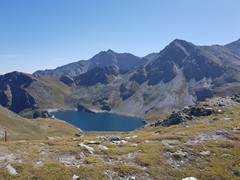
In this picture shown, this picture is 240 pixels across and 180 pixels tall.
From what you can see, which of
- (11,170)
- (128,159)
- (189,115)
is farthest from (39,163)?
(189,115)

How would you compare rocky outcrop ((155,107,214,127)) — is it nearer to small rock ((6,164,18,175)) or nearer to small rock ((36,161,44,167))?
small rock ((36,161,44,167))

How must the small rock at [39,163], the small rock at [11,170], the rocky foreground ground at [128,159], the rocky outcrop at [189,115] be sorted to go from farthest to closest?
the rocky outcrop at [189,115] → the small rock at [39,163] → the rocky foreground ground at [128,159] → the small rock at [11,170]

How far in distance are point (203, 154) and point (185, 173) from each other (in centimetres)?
491

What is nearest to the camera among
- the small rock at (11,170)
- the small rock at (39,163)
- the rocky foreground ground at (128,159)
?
the small rock at (11,170)

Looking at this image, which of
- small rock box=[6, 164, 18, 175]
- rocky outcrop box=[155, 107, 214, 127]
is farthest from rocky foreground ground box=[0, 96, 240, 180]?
rocky outcrop box=[155, 107, 214, 127]

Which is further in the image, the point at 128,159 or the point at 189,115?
the point at 189,115

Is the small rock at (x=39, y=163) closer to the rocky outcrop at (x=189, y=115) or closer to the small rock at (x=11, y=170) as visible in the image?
the small rock at (x=11, y=170)

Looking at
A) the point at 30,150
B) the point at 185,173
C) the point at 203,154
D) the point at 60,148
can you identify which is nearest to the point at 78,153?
the point at 60,148

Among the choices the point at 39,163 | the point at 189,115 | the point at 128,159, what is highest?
the point at 39,163

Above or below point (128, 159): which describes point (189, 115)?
above

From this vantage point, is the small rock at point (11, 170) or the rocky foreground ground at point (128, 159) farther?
the rocky foreground ground at point (128, 159)

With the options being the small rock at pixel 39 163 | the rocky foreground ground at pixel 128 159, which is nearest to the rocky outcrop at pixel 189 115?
the rocky foreground ground at pixel 128 159

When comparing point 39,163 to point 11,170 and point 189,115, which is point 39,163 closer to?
point 11,170

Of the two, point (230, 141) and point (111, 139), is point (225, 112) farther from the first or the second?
point (111, 139)
